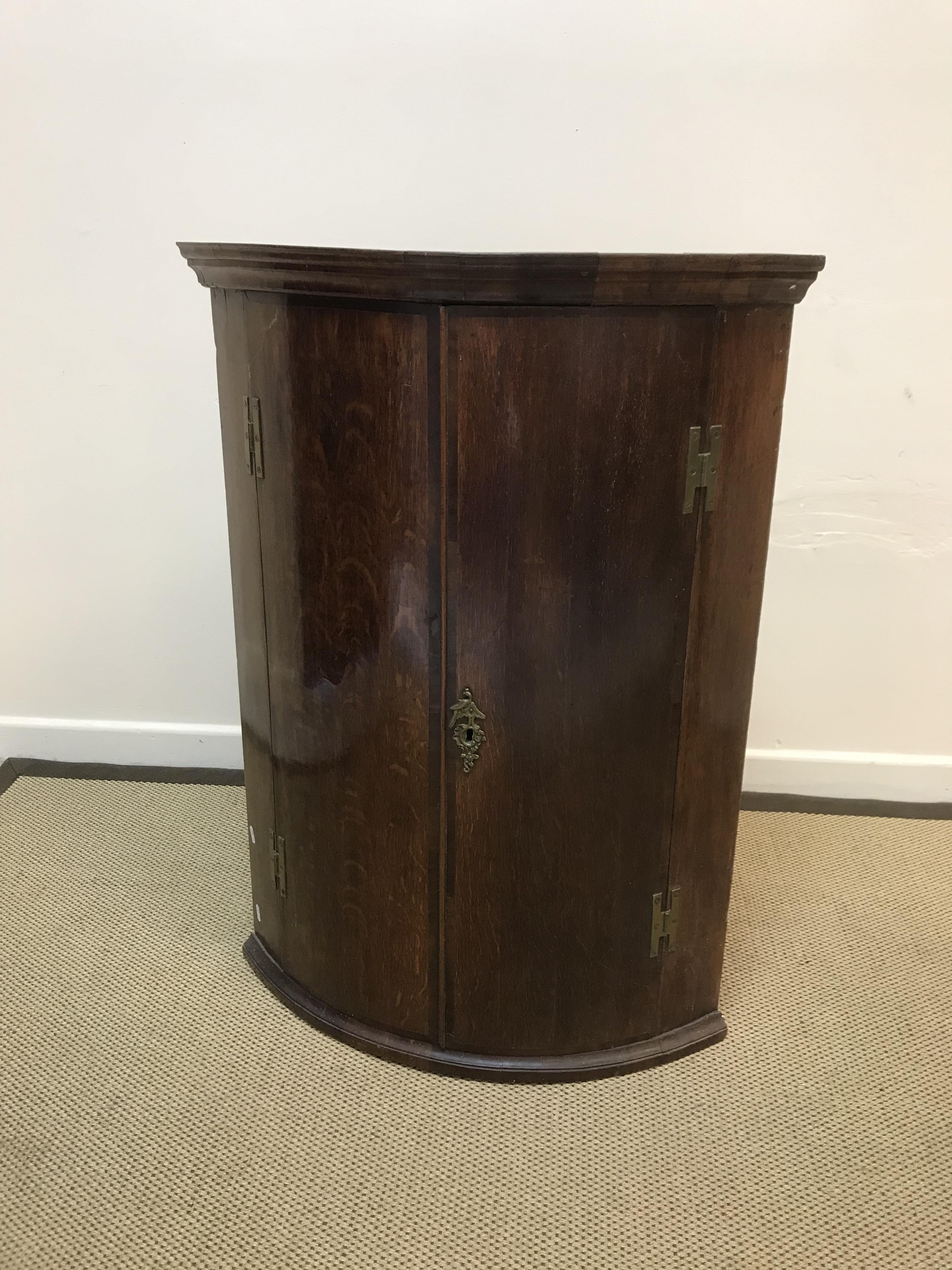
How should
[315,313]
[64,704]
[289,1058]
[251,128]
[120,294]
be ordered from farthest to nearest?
[64,704], [120,294], [251,128], [289,1058], [315,313]

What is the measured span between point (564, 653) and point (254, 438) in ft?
1.77

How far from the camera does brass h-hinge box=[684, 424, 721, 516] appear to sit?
1.23m

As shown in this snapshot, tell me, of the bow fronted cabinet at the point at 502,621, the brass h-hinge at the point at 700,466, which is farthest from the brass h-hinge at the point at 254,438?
the brass h-hinge at the point at 700,466

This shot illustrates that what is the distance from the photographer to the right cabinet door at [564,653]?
3.86 ft

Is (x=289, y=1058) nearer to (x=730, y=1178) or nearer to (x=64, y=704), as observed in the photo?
(x=730, y=1178)

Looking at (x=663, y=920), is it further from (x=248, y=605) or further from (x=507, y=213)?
(x=507, y=213)

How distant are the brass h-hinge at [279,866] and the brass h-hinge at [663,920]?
601 mm

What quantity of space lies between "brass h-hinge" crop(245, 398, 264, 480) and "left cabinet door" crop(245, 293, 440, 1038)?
Answer: 11mm

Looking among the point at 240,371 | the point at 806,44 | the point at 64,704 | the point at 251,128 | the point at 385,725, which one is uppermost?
the point at 806,44

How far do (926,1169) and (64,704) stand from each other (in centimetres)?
208

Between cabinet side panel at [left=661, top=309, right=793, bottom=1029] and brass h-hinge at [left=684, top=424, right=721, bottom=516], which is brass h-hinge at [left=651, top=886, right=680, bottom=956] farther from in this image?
brass h-hinge at [left=684, top=424, right=721, bottom=516]

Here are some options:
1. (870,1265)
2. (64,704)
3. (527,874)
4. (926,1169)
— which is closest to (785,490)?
(527,874)

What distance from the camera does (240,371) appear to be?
1.36 metres

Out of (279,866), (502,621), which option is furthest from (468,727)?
(279,866)
